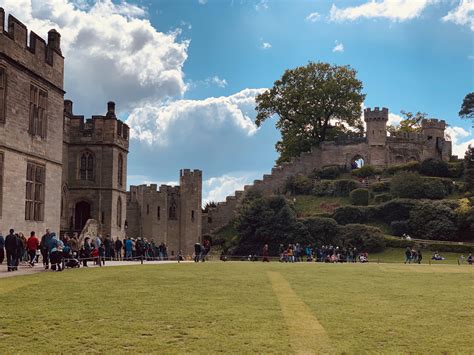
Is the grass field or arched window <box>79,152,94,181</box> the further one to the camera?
arched window <box>79,152,94,181</box>

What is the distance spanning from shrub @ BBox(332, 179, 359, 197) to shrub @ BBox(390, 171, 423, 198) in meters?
5.11

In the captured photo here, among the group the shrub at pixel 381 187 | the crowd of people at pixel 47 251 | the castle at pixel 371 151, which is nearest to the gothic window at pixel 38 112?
the crowd of people at pixel 47 251

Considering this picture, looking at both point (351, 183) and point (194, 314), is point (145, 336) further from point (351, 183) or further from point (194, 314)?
point (351, 183)

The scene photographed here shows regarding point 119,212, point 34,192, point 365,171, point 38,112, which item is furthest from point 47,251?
point 365,171

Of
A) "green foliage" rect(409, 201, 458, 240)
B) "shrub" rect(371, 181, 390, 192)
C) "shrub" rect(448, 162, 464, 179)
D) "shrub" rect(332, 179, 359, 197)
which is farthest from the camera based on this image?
"shrub" rect(448, 162, 464, 179)

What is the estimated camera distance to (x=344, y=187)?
76.7 metres

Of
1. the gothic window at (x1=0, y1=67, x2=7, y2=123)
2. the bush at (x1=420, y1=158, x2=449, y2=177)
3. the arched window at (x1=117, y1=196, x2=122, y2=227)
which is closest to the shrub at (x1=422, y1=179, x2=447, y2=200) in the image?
the bush at (x1=420, y1=158, x2=449, y2=177)

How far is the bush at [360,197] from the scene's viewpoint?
71.8 m

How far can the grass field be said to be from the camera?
1033 centimetres

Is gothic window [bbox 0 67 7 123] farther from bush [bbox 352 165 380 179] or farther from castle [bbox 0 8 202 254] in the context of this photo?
bush [bbox 352 165 380 179]

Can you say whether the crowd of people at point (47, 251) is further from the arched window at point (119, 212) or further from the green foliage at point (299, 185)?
the green foliage at point (299, 185)

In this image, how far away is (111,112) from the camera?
4309 centimetres

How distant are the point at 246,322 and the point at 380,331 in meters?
2.39

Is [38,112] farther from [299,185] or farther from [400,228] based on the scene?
[299,185]
